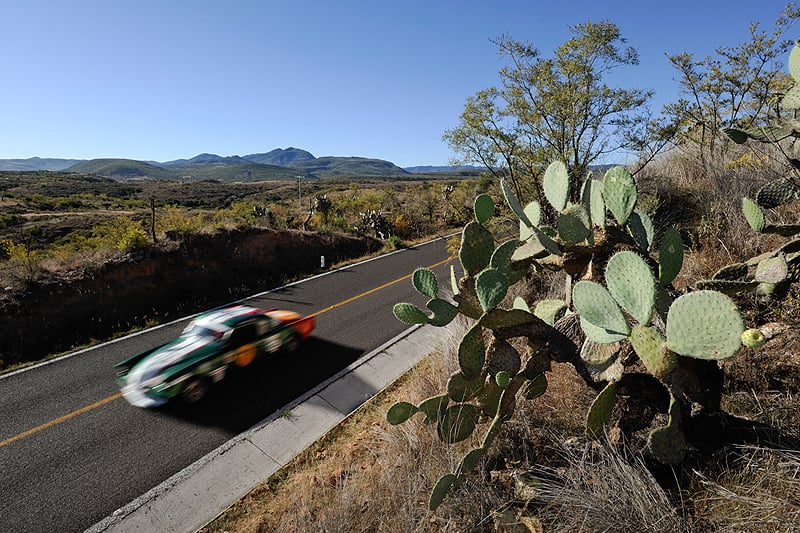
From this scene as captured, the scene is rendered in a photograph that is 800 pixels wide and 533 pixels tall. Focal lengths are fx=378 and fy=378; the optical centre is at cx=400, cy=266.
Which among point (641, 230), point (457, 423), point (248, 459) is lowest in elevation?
point (248, 459)

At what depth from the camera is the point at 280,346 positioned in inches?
314

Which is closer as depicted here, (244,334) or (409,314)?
(409,314)

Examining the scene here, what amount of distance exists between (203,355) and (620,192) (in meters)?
6.63

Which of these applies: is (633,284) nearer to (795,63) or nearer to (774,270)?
(774,270)

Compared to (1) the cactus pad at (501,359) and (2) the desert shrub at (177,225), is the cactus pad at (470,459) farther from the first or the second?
(2) the desert shrub at (177,225)

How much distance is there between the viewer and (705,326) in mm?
2020

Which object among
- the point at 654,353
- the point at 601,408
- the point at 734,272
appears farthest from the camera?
the point at 734,272

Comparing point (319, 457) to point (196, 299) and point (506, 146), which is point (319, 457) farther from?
point (506, 146)

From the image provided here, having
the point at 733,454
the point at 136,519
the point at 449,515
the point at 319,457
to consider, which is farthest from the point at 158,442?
the point at 733,454

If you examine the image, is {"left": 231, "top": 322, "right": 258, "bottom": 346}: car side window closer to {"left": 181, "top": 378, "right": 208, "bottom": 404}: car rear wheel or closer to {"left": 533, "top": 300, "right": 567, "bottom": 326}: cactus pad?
{"left": 181, "top": 378, "right": 208, "bottom": 404}: car rear wheel

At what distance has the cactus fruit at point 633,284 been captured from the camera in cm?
219

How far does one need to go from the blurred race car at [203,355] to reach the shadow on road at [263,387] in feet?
0.84

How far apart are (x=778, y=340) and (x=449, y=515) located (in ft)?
11.3

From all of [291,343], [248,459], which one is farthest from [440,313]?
[291,343]
